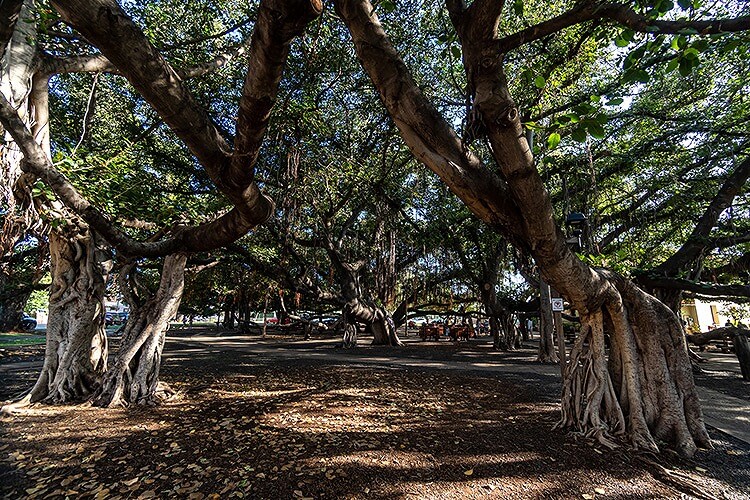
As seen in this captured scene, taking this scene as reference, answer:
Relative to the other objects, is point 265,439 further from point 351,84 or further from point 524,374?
point 351,84

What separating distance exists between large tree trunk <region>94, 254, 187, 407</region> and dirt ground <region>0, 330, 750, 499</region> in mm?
353

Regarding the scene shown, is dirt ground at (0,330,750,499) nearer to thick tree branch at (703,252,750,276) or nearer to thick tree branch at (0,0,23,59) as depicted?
thick tree branch at (0,0,23,59)

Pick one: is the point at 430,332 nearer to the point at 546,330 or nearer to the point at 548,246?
the point at 546,330

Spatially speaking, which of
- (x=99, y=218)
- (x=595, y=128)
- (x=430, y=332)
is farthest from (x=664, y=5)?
(x=430, y=332)

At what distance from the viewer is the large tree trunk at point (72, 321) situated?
17.3ft

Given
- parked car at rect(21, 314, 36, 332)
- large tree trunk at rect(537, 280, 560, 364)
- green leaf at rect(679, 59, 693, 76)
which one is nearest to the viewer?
Answer: green leaf at rect(679, 59, 693, 76)

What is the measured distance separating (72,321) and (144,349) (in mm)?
1187

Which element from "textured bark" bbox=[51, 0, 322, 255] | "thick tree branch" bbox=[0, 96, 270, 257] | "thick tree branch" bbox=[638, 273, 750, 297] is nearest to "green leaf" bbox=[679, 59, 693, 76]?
"textured bark" bbox=[51, 0, 322, 255]

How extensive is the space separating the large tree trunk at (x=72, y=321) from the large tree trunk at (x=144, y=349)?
0.50m

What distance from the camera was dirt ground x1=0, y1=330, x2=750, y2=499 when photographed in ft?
8.93

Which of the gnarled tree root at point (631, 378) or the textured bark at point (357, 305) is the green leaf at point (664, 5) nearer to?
the gnarled tree root at point (631, 378)

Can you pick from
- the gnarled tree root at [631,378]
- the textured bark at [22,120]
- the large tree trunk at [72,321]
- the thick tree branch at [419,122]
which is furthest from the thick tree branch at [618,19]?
the large tree trunk at [72,321]

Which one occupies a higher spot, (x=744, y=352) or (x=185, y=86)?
(x=185, y=86)

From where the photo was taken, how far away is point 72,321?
17.8 ft
